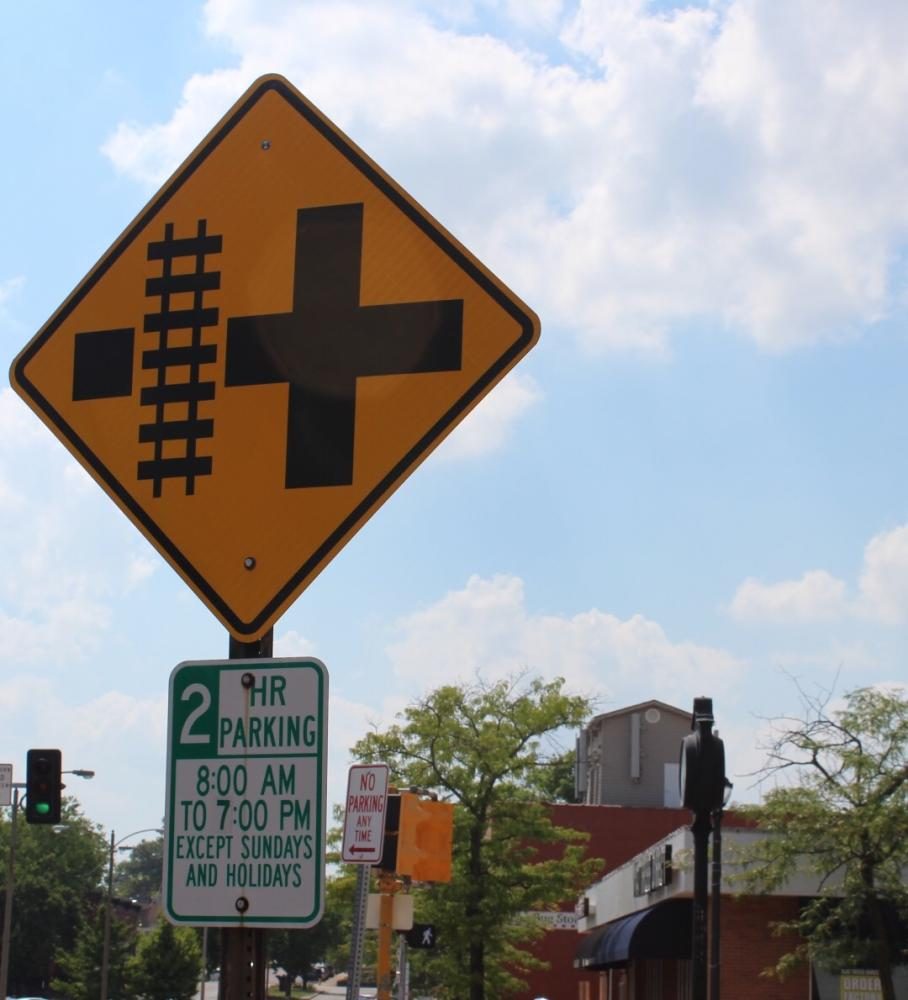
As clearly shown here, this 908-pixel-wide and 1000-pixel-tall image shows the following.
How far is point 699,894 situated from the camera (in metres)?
10.4

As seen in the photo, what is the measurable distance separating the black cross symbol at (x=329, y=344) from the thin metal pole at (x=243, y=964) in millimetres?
973

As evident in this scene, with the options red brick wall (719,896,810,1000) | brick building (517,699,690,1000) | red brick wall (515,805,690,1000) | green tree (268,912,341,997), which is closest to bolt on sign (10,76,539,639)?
red brick wall (719,896,810,1000)

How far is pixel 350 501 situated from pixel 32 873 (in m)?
93.4

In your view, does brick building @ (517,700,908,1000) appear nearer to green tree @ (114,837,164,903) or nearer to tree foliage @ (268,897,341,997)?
tree foliage @ (268,897,341,997)

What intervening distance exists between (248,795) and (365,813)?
5457 millimetres

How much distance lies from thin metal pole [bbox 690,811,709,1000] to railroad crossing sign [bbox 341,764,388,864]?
2.21m

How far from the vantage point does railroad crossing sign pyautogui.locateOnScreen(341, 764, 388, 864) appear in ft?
27.0

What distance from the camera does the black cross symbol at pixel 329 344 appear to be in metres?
3.45

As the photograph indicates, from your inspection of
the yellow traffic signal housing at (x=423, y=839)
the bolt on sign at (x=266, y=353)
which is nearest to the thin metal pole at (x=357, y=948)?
the yellow traffic signal housing at (x=423, y=839)

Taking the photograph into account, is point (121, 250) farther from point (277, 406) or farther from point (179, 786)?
point (179, 786)

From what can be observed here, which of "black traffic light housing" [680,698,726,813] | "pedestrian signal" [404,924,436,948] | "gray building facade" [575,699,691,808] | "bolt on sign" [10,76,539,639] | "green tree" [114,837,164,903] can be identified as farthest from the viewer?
"green tree" [114,837,164,903]

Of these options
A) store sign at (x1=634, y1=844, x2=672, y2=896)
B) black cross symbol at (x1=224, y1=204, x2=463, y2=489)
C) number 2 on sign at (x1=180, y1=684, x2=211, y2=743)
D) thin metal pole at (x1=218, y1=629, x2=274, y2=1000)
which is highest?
black cross symbol at (x1=224, y1=204, x2=463, y2=489)

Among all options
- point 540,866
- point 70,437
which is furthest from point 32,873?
point 70,437

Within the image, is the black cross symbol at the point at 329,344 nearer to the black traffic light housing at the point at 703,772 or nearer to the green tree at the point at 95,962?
the black traffic light housing at the point at 703,772
